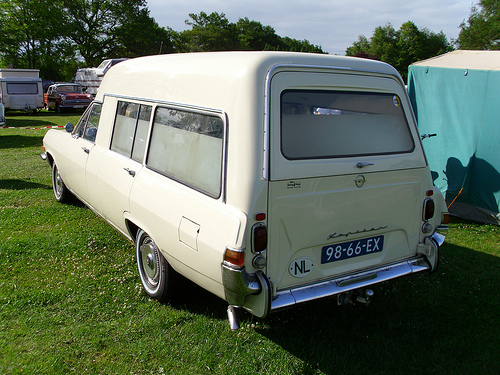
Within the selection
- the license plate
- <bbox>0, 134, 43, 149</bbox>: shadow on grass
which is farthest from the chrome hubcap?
<bbox>0, 134, 43, 149</bbox>: shadow on grass

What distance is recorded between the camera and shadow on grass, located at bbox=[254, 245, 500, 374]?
3.22m

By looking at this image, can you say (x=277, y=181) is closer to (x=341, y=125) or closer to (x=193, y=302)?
(x=341, y=125)

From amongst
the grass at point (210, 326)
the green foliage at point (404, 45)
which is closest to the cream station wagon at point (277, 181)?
the grass at point (210, 326)

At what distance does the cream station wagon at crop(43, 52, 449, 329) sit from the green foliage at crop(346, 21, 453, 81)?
54.0m

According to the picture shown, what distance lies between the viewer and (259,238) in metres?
2.88

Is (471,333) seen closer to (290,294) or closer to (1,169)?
(290,294)

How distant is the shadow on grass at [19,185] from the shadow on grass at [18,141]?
504 cm

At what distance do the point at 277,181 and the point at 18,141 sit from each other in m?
13.2

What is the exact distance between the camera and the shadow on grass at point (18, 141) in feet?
42.7

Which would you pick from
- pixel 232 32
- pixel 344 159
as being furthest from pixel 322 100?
pixel 232 32

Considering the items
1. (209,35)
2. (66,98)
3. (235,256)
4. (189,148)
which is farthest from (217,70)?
(209,35)

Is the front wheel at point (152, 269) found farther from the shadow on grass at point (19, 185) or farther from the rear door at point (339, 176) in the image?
the shadow on grass at point (19, 185)

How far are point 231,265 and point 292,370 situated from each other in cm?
93

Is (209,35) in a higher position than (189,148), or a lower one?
higher
